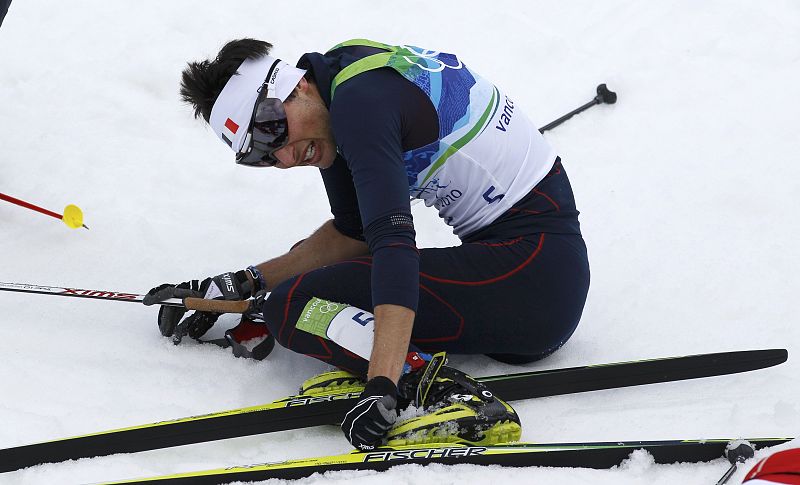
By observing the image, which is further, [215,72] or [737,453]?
[215,72]

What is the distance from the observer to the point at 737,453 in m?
2.46

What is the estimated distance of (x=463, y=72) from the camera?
9.86 ft

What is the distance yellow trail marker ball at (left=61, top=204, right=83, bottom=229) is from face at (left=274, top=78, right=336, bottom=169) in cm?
143

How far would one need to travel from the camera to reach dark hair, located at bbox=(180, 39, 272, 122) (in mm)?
2789

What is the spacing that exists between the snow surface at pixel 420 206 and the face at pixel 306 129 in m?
0.80

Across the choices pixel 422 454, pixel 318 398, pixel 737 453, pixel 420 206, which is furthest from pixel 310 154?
pixel 420 206

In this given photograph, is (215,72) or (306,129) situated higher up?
(215,72)

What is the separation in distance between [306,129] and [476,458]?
1.09m

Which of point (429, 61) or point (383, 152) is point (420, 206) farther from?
point (383, 152)

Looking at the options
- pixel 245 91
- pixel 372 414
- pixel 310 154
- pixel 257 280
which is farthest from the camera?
pixel 257 280

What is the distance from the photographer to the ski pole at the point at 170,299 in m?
3.26

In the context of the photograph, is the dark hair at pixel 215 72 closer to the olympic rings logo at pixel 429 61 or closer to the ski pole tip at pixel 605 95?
the olympic rings logo at pixel 429 61

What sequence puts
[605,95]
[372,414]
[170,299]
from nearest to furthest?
[372,414], [170,299], [605,95]

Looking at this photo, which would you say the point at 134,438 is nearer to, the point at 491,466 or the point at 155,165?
the point at 491,466
